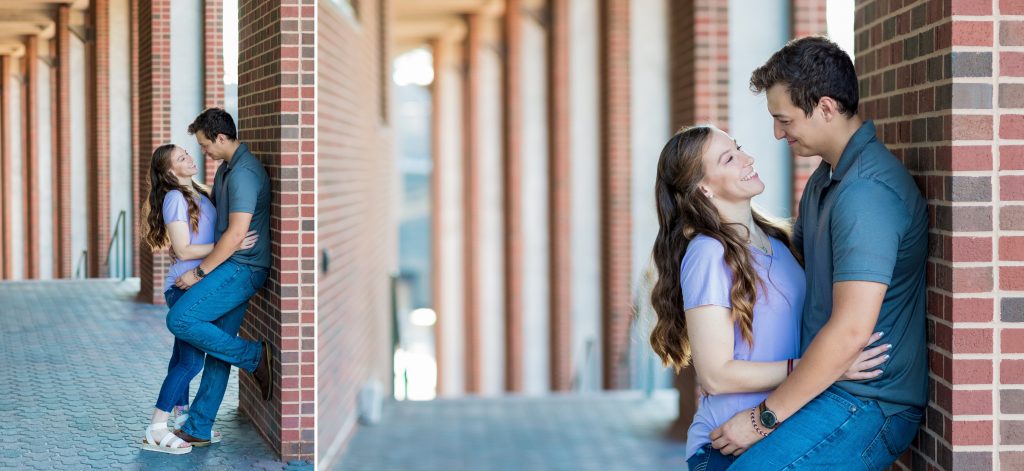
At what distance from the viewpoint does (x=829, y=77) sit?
2795 mm

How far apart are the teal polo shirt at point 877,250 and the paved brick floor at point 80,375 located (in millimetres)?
2609

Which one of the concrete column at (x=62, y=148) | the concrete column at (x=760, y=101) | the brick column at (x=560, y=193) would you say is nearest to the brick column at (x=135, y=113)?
the concrete column at (x=62, y=148)

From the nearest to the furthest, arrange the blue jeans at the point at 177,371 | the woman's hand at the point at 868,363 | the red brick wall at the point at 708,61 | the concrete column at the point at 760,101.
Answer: the woman's hand at the point at 868,363 < the blue jeans at the point at 177,371 < the red brick wall at the point at 708,61 < the concrete column at the point at 760,101

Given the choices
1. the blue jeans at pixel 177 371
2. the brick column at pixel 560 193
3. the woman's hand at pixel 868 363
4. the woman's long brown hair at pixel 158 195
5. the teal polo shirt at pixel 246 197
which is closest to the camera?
the woman's hand at pixel 868 363

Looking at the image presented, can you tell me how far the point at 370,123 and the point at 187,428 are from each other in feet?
18.8

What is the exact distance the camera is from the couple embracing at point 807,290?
271cm

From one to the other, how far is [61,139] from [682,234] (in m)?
2.44

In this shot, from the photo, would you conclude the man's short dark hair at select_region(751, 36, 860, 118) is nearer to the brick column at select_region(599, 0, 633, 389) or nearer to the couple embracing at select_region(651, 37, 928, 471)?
the couple embracing at select_region(651, 37, 928, 471)

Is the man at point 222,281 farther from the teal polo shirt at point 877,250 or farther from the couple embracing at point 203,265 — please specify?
the teal polo shirt at point 877,250

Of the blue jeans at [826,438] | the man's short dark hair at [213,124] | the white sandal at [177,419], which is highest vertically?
the man's short dark hair at [213,124]

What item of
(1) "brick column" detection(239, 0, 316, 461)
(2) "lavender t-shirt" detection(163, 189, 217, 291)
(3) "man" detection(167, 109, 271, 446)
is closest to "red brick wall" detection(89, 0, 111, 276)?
(2) "lavender t-shirt" detection(163, 189, 217, 291)

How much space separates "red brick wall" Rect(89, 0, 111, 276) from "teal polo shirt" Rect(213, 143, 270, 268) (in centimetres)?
43

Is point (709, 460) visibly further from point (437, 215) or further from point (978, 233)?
point (437, 215)

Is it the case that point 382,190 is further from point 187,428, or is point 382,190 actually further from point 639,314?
point 639,314
